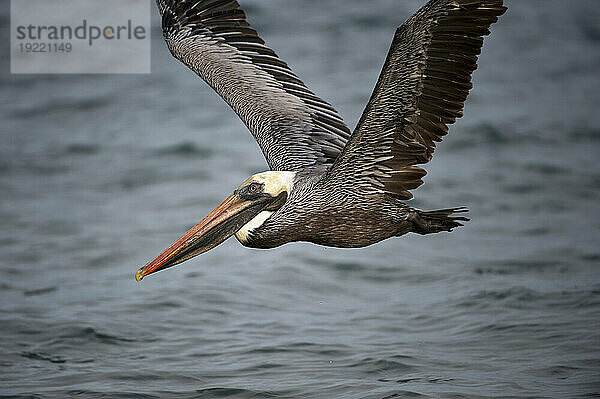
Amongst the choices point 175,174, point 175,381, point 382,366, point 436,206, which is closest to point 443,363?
point 382,366

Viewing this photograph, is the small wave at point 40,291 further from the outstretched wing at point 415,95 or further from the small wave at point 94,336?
the outstretched wing at point 415,95

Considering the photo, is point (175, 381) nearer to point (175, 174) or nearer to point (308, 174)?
point (308, 174)

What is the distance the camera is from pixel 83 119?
12117 mm

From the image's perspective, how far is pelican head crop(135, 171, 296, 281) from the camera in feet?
17.7

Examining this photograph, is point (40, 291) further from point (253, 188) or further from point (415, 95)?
point (415, 95)

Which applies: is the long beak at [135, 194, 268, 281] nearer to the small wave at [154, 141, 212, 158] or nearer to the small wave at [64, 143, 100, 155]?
the small wave at [154, 141, 212, 158]

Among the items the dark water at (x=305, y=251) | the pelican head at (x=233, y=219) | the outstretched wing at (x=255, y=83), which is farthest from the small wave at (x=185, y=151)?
the pelican head at (x=233, y=219)

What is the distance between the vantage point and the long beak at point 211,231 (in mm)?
5379

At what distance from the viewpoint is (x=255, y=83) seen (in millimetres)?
6895

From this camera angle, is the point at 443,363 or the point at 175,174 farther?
the point at 175,174

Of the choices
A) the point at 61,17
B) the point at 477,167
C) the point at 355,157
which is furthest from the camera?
the point at 61,17

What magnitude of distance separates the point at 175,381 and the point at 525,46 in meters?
7.66

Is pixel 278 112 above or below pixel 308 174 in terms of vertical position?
above

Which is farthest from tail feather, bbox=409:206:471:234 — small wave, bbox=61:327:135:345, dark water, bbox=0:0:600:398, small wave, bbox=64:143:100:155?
small wave, bbox=64:143:100:155
